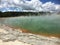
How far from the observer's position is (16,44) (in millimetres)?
1888

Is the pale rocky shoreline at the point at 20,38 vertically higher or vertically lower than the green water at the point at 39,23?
lower

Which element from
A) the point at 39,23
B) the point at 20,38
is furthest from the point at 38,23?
the point at 20,38

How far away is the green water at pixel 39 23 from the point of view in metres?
1.86

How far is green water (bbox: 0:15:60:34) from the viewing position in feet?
6.11

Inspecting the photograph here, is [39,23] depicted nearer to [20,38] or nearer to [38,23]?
[38,23]

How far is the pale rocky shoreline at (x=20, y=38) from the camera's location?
1821 millimetres

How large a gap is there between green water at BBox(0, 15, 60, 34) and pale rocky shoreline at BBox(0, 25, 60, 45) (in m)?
0.09

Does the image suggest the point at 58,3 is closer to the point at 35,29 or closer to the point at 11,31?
the point at 35,29

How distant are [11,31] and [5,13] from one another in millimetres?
289

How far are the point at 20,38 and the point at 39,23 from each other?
0.34m

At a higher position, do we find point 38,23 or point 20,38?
point 38,23

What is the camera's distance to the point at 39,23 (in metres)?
1.93

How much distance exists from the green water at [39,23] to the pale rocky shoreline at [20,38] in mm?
85

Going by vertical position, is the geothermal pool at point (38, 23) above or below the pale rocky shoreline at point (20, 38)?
above
